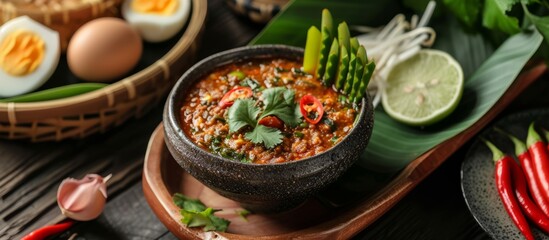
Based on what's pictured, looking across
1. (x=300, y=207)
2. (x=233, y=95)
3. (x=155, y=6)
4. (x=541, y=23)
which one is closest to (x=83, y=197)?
(x=233, y=95)

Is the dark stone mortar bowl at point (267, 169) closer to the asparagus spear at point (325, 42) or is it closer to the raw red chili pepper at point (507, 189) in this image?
the asparagus spear at point (325, 42)

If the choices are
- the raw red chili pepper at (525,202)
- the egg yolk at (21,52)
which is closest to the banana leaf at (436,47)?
the raw red chili pepper at (525,202)

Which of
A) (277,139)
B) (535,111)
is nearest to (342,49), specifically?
(277,139)

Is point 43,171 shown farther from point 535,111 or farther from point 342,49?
point 535,111

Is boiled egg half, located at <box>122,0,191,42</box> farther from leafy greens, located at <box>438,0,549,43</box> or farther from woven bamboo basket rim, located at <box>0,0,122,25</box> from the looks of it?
leafy greens, located at <box>438,0,549,43</box>

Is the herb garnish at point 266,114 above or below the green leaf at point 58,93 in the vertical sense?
above

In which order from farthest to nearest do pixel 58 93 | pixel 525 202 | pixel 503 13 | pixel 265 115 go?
pixel 58 93, pixel 503 13, pixel 525 202, pixel 265 115

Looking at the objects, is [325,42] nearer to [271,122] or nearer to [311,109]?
[311,109]

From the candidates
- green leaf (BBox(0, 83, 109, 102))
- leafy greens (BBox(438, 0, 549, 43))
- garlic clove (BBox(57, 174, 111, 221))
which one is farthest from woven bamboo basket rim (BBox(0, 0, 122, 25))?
leafy greens (BBox(438, 0, 549, 43))
